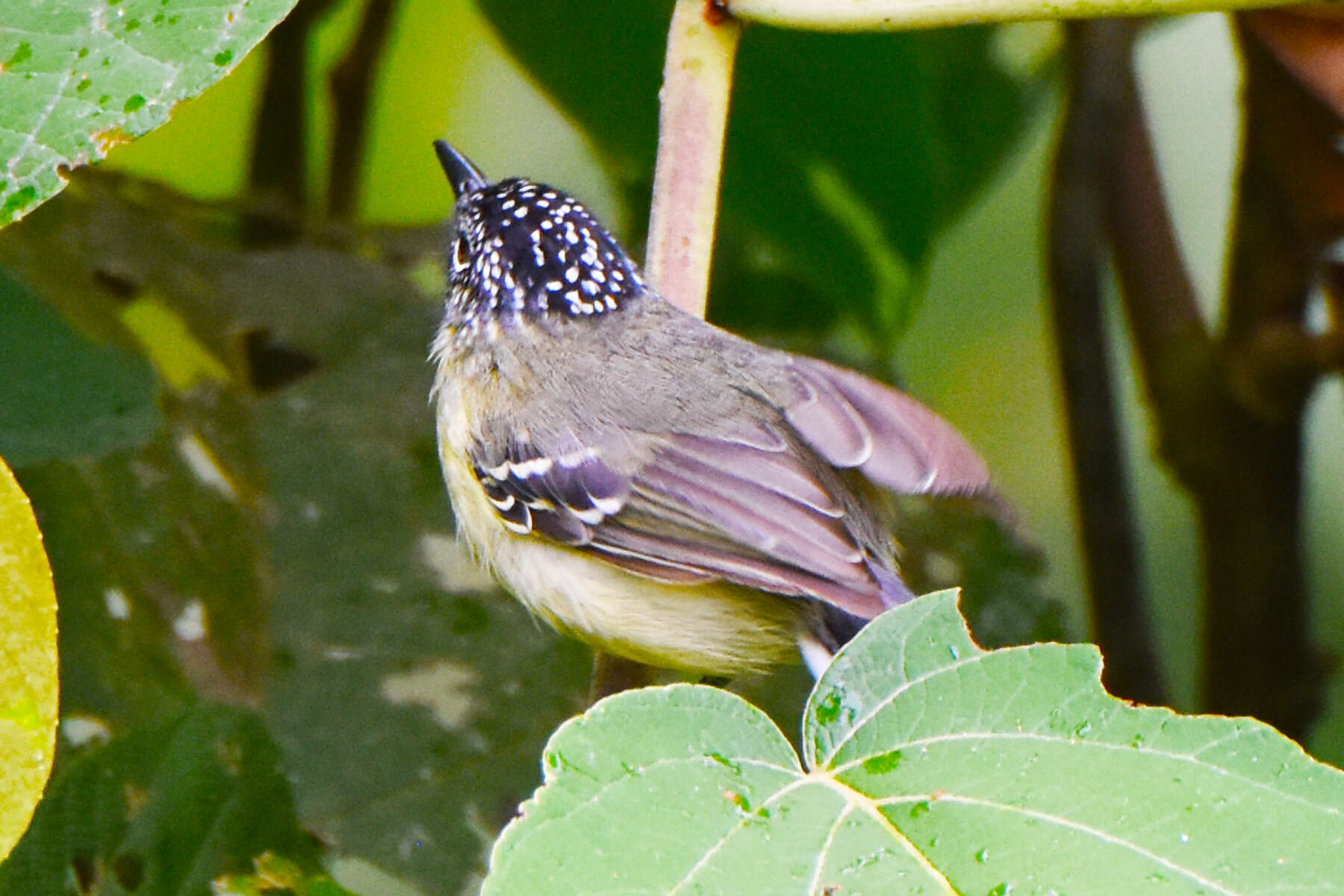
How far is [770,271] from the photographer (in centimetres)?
305

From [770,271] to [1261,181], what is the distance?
928 mm

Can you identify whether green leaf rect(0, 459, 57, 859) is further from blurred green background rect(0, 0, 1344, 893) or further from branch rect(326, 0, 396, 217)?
branch rect(326, 0, 396, 217)

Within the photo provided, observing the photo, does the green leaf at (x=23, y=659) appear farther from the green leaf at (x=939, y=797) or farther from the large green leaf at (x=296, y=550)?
the large green leaf at (x=296, y=550)

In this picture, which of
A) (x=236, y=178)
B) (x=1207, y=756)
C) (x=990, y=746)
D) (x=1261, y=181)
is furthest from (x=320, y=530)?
(x=1261, y=181)

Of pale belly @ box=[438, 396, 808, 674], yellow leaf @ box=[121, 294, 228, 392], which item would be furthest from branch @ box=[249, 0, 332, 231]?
pale belly @ box=[438, 396, 808, 674]

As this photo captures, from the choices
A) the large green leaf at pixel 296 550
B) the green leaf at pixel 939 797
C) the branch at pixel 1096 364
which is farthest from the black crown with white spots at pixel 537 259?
the green leaf at pixel 939 797

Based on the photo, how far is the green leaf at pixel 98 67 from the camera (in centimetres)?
132

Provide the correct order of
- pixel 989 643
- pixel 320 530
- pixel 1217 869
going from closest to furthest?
1. pixel 1217 869
2. pixel 320 530
3. pixel 989 643

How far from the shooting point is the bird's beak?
2471 millimetres

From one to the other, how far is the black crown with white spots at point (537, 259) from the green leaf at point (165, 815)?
35.5 inches

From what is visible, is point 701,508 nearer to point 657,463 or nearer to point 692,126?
point 657,463

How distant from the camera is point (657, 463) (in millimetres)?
2104

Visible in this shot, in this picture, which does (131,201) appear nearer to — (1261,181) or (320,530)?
(320,530)

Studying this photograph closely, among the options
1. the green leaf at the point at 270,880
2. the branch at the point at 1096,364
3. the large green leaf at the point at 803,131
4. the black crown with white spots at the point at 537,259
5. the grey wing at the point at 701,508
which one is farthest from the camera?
the branch at the point at 1096,364
